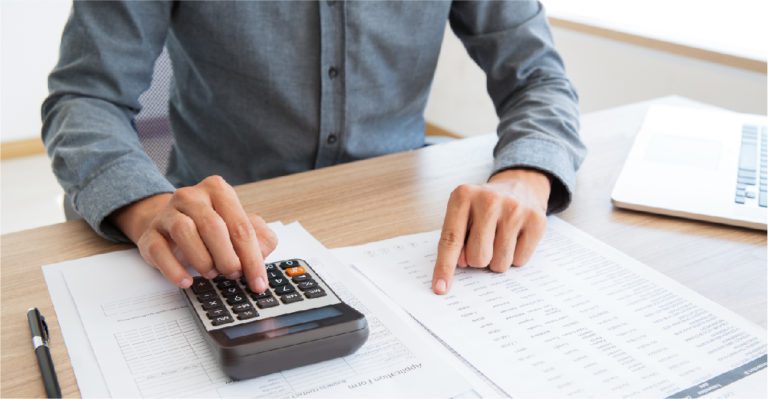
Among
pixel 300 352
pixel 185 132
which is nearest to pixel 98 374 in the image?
pixel 300 352

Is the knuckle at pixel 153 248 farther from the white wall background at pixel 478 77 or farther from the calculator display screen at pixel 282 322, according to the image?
the white wall background at pixel 478 77

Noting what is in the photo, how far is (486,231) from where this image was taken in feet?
2.21

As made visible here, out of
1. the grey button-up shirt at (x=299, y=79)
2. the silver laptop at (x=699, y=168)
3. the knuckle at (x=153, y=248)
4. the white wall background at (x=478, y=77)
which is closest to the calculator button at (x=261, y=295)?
the knuckle at (x=153, y=248)

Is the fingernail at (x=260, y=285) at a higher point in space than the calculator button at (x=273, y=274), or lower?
higher

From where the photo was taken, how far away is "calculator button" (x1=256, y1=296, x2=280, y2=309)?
55cm

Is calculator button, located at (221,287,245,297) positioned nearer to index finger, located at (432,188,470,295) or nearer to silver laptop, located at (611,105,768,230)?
index finger, located at (432,188,470,295)

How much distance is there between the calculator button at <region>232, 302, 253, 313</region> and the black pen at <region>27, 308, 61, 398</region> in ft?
0.44

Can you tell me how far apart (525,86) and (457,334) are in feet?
1.91

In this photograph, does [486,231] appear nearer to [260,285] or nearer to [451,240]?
[451,240]

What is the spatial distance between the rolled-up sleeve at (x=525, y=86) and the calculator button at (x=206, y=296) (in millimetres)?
393

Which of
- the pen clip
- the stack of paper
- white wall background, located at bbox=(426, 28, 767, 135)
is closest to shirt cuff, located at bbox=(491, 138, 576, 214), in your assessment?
the stack of paper

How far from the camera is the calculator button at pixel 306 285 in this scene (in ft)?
1.90

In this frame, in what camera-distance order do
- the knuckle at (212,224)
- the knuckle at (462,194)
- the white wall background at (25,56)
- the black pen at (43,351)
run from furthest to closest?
the white wall background at (25,56), the knuckle at (462,194), the knuckle at (212,224), the black pen at (43,351)

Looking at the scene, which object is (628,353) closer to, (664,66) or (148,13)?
(148,13)
